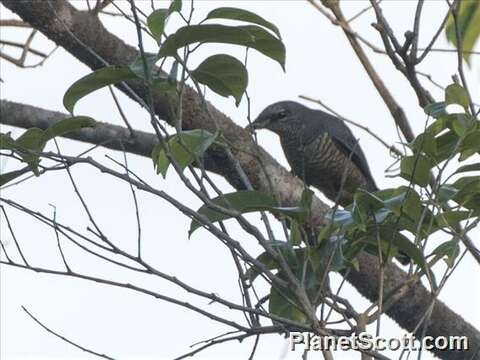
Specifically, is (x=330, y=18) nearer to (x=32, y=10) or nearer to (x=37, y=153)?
(x=37, y=153)

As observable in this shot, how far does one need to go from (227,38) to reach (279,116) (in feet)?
11.2

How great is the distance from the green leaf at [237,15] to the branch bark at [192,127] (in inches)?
65.4

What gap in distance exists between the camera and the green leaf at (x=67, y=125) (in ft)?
A: 9.09

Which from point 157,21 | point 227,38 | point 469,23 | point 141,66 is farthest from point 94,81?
point 469,23

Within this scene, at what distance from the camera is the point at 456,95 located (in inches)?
105

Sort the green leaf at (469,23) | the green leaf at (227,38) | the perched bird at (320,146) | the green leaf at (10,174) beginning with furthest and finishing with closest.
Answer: the perched bird at (320,146) → the green leaf at (469,23) → the green leaf at (10,174) → the green leaf at (227,38)

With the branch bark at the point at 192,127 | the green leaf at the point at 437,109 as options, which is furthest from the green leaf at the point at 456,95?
the branch bark at the point at 192,127

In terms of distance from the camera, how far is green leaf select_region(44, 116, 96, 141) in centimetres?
277

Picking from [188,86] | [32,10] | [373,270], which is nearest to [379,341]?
[373,270]

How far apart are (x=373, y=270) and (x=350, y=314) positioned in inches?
66.0

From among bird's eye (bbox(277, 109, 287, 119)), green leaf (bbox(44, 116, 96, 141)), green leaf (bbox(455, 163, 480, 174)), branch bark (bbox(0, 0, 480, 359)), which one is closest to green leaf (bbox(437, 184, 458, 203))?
green leaf (bbox(455, 163, 480, 174))

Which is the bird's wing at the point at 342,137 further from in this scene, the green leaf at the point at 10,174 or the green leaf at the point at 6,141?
the green leaf at the point at 6,141

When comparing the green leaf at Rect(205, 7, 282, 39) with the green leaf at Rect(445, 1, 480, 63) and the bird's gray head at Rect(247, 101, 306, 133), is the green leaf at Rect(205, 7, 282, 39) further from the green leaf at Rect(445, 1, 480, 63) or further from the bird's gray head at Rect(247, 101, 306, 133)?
the bird's gray head at Rect(247, 101, 306, 133)

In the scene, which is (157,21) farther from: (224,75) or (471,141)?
(471,141)
